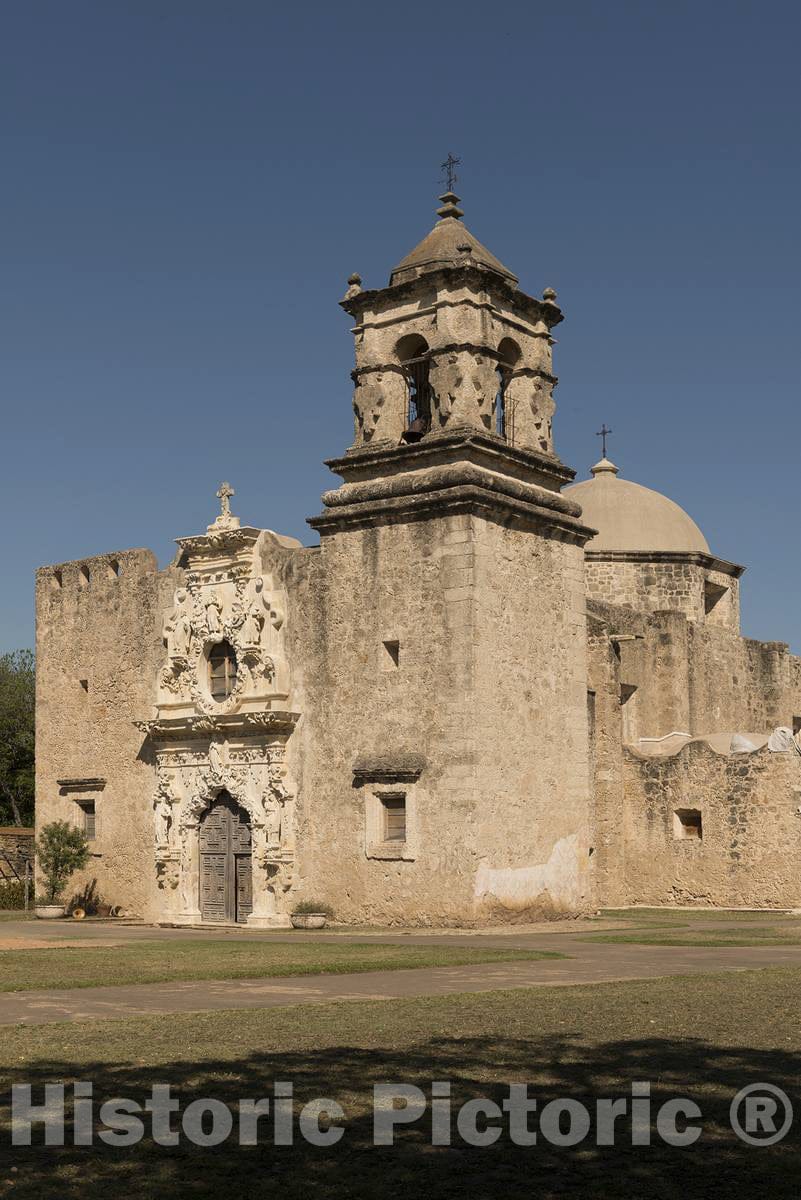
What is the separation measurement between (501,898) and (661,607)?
498 inches

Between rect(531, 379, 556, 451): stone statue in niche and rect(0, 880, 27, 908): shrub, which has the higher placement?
rect(531, 379, 556, 451): stone statue in niche

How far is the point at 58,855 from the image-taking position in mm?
26219

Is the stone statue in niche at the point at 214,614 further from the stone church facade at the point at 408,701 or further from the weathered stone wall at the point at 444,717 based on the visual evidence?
the weathered stone wall at the point at 444,717

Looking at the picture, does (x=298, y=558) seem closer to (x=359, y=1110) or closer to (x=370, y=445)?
(x=370, y=445)

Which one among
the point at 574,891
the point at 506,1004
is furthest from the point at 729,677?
the point at 506,1004

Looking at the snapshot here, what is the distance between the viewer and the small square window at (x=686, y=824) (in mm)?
26188

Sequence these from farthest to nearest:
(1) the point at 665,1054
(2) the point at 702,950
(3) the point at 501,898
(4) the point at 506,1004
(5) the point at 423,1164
→ 1. (3) the point at 501,898
2. (2) the point at 702,950
3. (4) the point at 506,1004
4. (1) the point at 665,1054
5. (5) the point at 423,1164

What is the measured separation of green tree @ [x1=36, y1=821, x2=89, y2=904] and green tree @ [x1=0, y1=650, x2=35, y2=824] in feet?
64.3

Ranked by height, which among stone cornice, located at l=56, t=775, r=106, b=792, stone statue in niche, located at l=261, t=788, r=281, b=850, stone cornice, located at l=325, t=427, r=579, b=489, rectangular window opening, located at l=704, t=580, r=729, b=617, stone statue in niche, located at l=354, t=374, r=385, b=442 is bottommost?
stone statue in niche, located at l=261, t=788, r=281, b=850

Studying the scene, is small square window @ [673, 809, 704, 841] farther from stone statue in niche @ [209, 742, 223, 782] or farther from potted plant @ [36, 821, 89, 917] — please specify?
potted plant @ [36, 821, 89, 917]

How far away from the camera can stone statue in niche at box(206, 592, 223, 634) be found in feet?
80.3

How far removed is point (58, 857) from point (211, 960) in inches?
466

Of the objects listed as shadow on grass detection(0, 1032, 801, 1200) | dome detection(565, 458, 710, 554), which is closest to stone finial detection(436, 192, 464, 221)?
dome detection(565, 458, 710, 554)

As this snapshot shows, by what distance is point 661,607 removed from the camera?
3266cm
